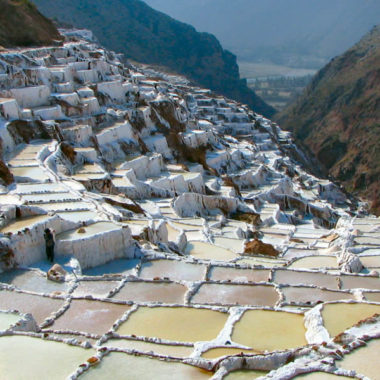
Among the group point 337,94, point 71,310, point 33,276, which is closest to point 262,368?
point 71,310

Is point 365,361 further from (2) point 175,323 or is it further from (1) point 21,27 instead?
(1) point 21,27

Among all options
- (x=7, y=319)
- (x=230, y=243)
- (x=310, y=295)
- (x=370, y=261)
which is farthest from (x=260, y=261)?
(x=7, y=319)

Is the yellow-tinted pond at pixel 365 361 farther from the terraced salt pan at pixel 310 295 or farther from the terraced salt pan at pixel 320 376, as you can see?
the terraced salt pan at pixel 310 295

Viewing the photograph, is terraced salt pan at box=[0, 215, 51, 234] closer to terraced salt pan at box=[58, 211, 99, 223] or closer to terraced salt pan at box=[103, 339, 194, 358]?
terraced salt pan at box=[58, 211, 99, 223]

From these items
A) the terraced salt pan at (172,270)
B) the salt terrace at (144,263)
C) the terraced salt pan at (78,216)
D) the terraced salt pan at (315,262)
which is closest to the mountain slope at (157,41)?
the salt terrace at (144,263)

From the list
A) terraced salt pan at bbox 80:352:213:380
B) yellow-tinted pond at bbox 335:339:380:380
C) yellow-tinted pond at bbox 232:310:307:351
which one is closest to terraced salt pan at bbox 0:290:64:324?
terraced salt pan at bbox 80:352:213:380

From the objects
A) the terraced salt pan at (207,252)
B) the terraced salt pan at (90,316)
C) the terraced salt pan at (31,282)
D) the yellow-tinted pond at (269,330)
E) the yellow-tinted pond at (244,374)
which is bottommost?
the terraced salt pan at (207,252)
